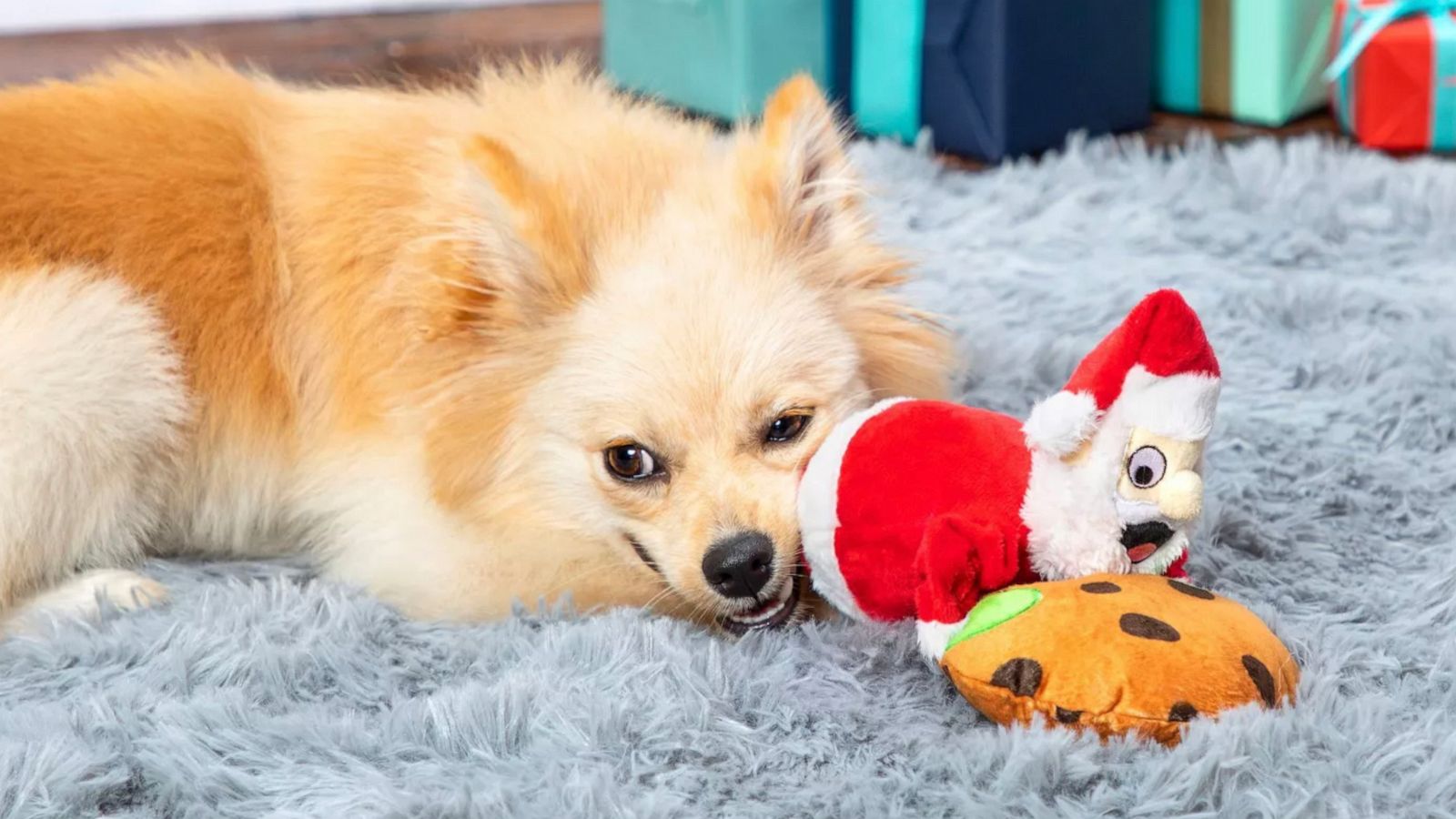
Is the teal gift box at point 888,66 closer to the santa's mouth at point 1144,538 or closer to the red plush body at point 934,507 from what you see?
the red plush body at point 934,507

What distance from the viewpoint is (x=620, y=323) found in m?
1.80

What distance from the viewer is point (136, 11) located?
6012mm

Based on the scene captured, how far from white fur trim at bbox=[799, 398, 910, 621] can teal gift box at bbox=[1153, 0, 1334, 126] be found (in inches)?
117

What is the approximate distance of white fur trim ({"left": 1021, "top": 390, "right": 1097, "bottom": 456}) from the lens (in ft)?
4.89

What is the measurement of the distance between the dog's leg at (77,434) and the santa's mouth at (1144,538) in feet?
4.27

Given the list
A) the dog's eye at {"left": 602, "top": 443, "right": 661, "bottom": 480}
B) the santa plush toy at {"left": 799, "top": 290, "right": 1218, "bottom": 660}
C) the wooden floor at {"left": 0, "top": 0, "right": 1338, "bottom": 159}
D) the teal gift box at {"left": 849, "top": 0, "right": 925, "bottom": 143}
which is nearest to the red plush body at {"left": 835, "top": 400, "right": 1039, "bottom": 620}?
the santa plush toy at {"left": 799, "top": 290, "right": 1218, "bottom": 660}

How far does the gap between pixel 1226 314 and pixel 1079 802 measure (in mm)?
1751

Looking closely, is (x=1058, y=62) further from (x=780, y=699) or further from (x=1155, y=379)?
(x=780, y=699)

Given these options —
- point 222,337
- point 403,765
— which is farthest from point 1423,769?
point 222,337

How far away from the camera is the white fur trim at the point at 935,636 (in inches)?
59.2

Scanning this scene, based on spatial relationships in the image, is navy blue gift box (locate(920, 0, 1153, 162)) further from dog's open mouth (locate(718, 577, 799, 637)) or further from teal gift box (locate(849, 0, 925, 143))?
dog's open mouth (locate(718, 577, 799, 637))

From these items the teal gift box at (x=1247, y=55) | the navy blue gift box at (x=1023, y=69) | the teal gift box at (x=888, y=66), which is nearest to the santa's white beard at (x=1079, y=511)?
the navy blue gift box at (x=1023, y=69)

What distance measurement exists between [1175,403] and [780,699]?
54 cm

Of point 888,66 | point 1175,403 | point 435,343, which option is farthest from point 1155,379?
point 888,66
